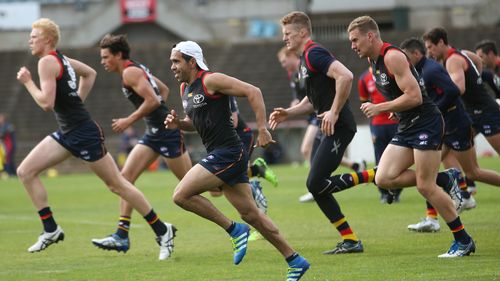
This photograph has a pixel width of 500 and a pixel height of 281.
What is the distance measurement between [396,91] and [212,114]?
2.07 meters

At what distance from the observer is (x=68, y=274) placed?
1006 cm

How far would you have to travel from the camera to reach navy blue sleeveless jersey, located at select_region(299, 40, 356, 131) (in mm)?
10742

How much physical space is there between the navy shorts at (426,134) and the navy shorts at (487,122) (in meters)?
4.10

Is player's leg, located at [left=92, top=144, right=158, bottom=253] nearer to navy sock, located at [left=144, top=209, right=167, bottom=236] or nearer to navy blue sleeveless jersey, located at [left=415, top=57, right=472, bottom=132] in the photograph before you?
navy sock, located at [left=144, top=209, right=167, bottom=236]

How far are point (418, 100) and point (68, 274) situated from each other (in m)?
3.94

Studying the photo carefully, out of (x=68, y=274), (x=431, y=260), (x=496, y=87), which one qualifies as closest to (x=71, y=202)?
(x=496, y=87)

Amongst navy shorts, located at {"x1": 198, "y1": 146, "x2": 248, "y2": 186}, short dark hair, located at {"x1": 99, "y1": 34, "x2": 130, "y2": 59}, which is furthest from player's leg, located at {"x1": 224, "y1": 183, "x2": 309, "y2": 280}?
short dark hair, located at {"x1": 99, "y1": 34, "x2": 130, "y2": 59}

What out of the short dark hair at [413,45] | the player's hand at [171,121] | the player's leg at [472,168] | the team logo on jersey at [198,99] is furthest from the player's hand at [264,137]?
the player's leg at [472,168]

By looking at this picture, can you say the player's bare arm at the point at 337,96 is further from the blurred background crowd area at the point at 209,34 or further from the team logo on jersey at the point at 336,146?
the blurred background crowd area at the point at 209,34

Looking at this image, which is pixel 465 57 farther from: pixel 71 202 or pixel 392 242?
pixel 71 202

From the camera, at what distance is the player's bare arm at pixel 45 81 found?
36.7ft

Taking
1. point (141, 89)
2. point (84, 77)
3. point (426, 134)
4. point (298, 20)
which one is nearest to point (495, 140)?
point (426, 134)

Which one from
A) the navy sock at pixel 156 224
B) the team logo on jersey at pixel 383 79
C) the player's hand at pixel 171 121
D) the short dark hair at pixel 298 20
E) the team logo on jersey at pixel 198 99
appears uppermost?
the short dark hair at pixel 298 20

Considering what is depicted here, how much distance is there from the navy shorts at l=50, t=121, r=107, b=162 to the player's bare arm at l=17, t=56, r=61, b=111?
0.44 metres
